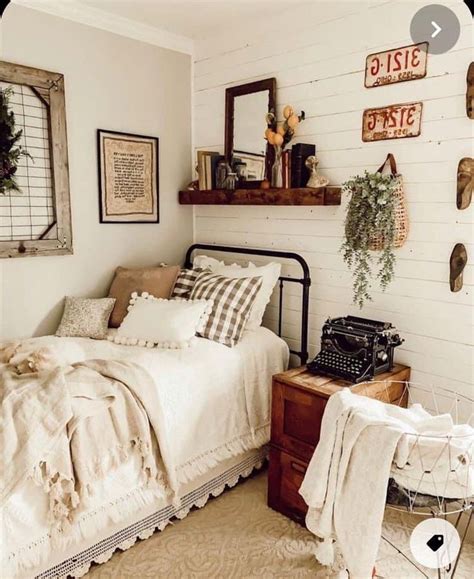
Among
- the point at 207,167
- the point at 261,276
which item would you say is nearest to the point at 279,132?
the point at 207,167

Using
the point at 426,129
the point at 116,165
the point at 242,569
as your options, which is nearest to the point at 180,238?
the point at 116,165

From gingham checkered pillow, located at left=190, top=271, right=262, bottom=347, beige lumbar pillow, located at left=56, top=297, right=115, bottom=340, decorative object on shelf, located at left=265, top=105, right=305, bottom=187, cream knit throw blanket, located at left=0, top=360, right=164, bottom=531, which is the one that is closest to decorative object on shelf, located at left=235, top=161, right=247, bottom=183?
decorative object on shelf, located at left=265, top=105, right=305, bottom=187

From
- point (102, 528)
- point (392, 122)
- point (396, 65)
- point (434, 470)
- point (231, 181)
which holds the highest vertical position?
point (396, 65)

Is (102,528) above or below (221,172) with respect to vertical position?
below

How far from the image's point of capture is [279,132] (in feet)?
9.12

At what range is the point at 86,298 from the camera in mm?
3023

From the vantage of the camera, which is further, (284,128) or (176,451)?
(284,128)

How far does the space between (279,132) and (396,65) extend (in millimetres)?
687

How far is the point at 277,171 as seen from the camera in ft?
9.34

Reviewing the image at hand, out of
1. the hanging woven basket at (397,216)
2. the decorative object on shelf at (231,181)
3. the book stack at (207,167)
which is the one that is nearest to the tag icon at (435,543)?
the hanging woven basket at (397,216)

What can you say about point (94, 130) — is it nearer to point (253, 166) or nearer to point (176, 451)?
point (253, 166)

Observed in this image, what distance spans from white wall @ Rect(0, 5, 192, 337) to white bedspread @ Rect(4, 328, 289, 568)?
1.13 ft

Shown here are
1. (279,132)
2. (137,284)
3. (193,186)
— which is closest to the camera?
(279,132)

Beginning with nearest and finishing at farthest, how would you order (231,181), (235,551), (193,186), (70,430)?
(70,430) → (235,551) → (231,181) → (193,186)
